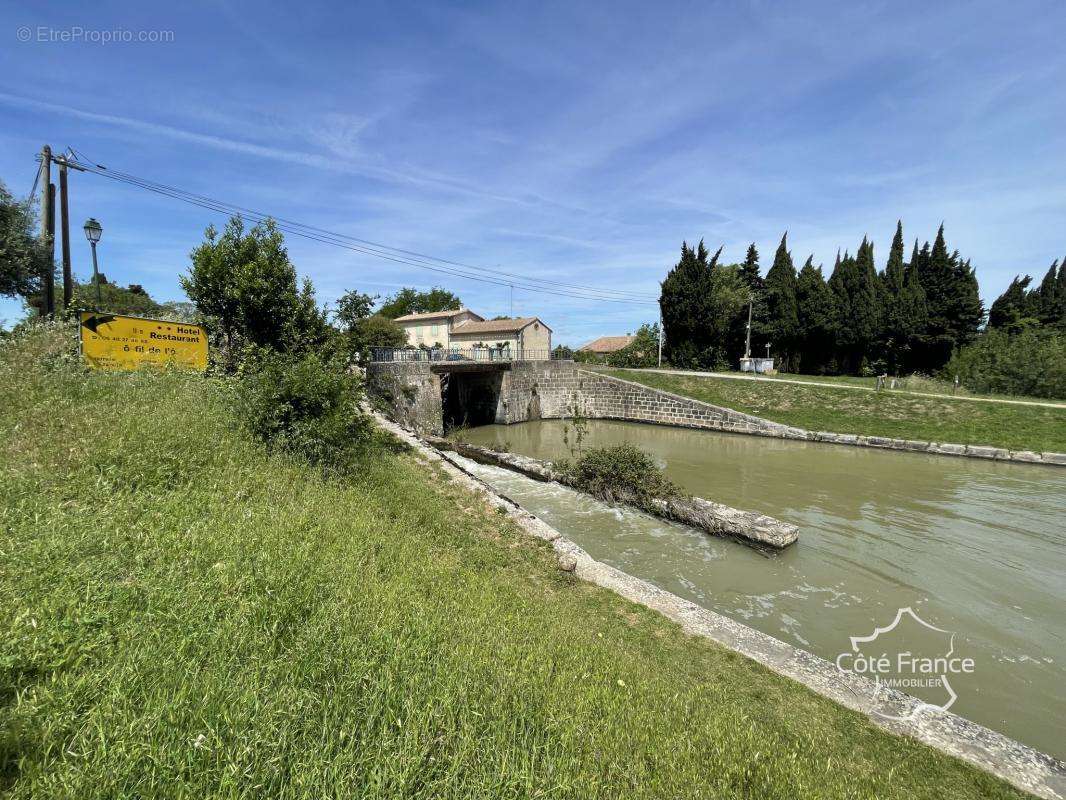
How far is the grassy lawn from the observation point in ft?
63.4

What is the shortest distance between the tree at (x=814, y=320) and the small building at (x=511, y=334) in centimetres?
2564

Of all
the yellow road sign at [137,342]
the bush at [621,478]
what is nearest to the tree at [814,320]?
the bush at [621,478]

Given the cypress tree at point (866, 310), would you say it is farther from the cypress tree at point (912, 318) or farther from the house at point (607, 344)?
the house at point (607, 344)

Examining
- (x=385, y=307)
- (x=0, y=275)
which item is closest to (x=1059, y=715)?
(x=0, y=275)

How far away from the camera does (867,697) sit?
15.4 feet

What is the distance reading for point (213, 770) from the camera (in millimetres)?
2033

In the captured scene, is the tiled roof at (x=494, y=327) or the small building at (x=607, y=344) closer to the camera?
the tiled roof at (x=494, y=327)

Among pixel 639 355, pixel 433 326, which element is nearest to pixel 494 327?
pixel 433 326

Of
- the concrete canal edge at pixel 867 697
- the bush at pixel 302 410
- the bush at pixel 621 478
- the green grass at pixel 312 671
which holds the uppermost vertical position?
the bush at pixel 302 410

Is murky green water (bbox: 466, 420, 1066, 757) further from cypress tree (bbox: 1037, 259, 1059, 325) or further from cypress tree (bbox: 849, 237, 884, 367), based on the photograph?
cypress tree (bbox: 1037, 259, 1059, 325)

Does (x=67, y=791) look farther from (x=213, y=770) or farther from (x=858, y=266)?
(x=858, y=266)

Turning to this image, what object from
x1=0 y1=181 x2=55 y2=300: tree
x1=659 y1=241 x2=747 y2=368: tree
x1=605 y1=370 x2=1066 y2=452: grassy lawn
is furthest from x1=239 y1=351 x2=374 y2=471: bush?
x1=659 y1=241 x2=747 y2=368: tree

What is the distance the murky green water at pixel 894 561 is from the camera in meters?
5.99

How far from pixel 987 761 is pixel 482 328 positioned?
50253mm
